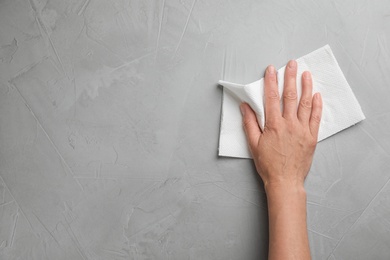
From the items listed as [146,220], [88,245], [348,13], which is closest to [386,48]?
[348,13]

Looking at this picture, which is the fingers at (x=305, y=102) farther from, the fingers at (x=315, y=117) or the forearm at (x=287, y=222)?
the forearm at (x=287, y=222)

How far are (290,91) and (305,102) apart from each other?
0.03 m

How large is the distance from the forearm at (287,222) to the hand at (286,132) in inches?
0.6

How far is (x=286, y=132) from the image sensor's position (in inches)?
25.9

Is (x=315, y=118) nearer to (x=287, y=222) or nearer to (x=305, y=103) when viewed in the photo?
(x=305, y=103)

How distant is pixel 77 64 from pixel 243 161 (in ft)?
1.16

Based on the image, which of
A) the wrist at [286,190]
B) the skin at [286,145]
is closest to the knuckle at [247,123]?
the skin at [286,145]

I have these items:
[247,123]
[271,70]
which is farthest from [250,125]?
[271,70]

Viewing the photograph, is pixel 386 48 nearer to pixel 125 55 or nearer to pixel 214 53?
pixel 214 53

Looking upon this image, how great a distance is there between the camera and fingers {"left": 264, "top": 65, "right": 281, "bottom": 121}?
66 cm

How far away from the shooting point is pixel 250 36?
0.71 m

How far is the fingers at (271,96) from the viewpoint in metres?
0.66

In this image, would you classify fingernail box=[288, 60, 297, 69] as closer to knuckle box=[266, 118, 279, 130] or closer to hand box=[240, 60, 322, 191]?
hand box=[240, 60, 322, 191]

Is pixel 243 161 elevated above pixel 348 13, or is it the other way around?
pixel 348 13
